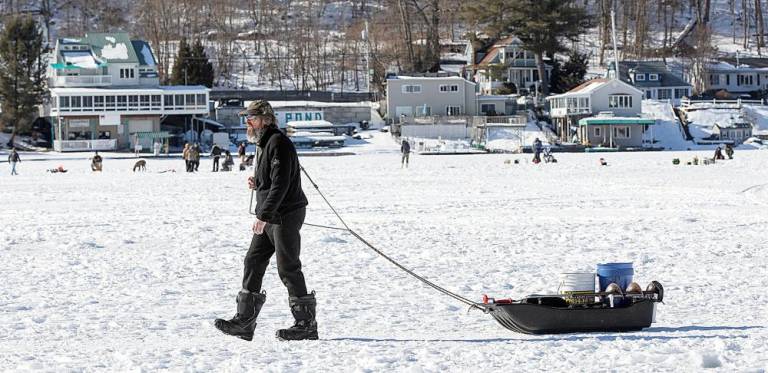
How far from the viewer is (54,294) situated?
10.3 metres

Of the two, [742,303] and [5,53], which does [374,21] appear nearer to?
[5,53]

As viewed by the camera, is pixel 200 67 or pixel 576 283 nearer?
pixel 576 283

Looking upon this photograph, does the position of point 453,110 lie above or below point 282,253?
above

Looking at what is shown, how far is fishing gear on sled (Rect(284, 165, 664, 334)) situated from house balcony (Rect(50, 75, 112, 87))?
7057 cm

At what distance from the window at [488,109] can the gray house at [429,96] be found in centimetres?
51

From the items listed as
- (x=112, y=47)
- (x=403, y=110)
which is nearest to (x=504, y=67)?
(x=403, y=110)

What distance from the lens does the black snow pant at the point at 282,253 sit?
25.6ft

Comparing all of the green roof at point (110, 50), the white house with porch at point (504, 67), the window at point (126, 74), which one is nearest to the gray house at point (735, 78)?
the white house with porch at point (504, 67)

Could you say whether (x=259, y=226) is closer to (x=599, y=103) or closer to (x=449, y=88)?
(x=599, y=103)

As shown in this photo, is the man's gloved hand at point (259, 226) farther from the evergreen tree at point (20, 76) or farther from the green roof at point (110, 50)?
the green roof at point (110, 50)

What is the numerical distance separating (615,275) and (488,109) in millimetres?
73151

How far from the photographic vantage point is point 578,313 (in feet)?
26.6

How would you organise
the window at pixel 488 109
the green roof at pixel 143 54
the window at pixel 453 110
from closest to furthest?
the green roof at pixel 143 54
the window at pixel 488 109
the window at pixel 453 110

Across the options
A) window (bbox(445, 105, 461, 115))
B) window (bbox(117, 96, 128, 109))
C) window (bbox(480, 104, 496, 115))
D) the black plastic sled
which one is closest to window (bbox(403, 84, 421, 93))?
window (bbox(445, 105, 461, 115))
